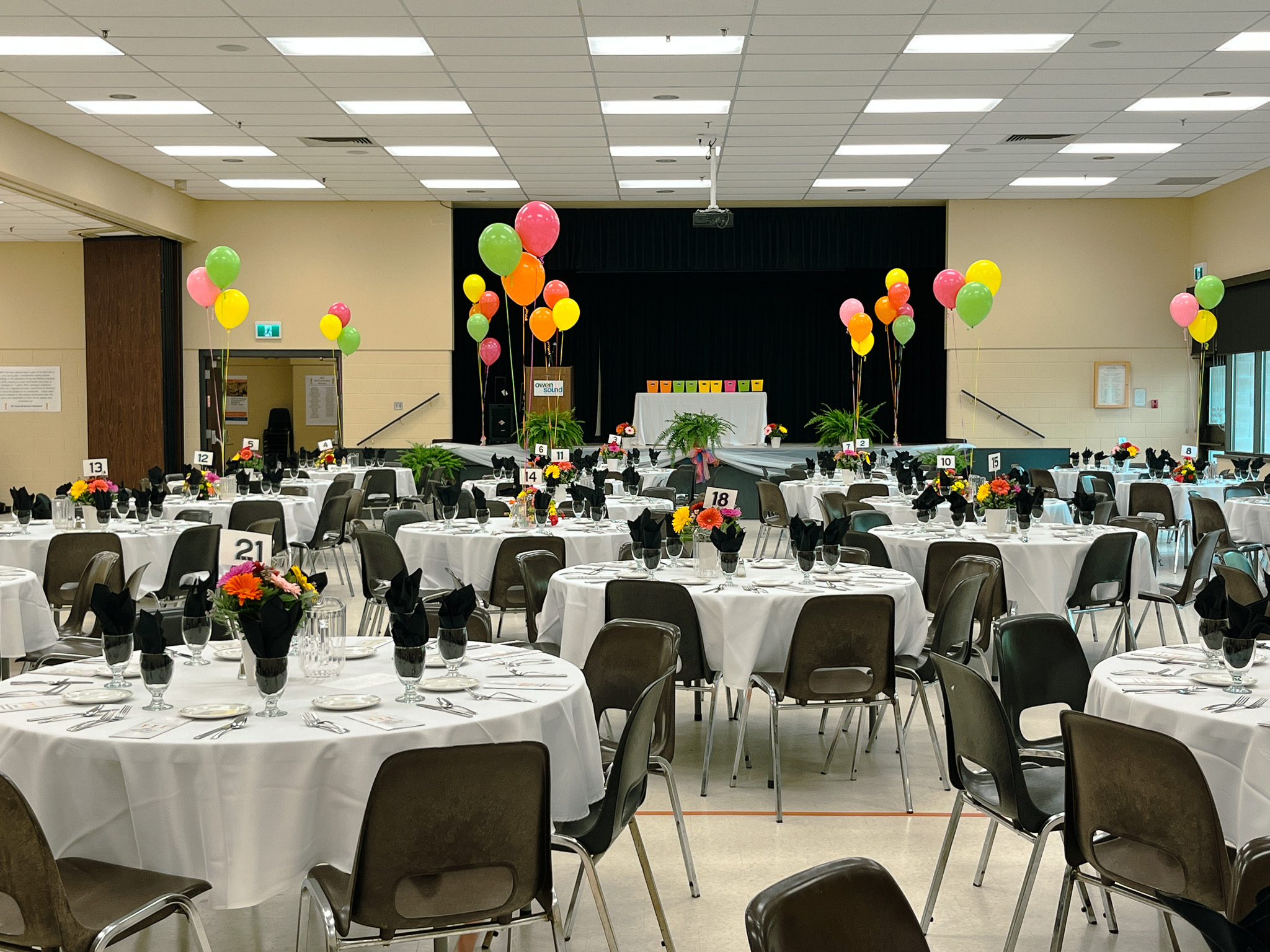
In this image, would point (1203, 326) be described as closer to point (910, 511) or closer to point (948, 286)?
point (948, 286)

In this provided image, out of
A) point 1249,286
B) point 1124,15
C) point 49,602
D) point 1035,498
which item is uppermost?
point 1124,15

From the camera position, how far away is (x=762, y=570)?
5.64m

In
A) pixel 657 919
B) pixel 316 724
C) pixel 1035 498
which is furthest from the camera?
pixel 1035 498

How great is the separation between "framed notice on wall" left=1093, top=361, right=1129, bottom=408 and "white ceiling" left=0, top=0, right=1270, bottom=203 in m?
2.79

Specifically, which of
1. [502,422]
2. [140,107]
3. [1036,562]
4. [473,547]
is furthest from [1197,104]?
[140,107]

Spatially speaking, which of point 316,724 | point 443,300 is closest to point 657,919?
point 316,724

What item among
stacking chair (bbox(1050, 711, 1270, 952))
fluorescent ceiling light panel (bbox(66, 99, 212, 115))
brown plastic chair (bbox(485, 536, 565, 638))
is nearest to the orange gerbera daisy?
stacking chair (bbox(1050, 711, 1270, 952))

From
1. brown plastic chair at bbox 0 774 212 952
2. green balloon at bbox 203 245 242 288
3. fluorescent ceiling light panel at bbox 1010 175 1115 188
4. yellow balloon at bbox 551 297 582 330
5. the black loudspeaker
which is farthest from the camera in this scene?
the black loudspeaker

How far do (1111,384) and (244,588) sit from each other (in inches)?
627

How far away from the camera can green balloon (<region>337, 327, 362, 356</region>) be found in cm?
1591

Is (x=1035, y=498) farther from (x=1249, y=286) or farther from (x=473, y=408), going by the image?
(x=473, y=408)

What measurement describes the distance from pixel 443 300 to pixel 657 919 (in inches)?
569

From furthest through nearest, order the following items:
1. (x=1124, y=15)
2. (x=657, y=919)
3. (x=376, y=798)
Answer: (x=1124, y=15), (x=657, y=919), (x=376, y=798)

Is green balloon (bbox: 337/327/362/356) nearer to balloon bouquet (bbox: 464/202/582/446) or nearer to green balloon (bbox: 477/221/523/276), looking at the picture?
balloon bouquet (bbox: 464/202/582/446)
